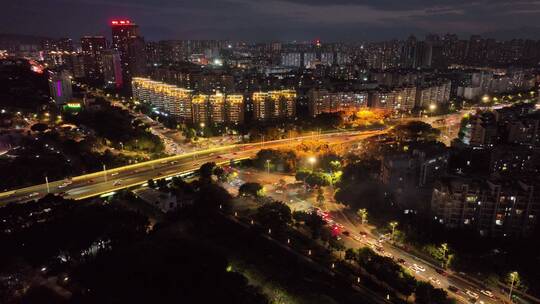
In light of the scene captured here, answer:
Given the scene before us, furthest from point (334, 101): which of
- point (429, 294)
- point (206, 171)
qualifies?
point (429, 294)

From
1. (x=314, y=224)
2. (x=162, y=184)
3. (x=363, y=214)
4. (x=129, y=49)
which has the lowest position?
(x=314, y=224)

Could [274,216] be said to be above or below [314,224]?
above

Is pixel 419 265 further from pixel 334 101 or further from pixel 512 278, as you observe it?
pixel 334 101

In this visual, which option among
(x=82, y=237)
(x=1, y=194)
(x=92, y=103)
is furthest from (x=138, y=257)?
(x=92, y=103)

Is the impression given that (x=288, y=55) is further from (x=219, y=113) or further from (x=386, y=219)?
(x=386, y=219)

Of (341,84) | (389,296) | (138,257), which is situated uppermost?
(341,84)

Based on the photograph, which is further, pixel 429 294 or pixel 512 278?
pixel 512 278

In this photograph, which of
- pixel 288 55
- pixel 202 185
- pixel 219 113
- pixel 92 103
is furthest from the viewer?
pixel 288 55
